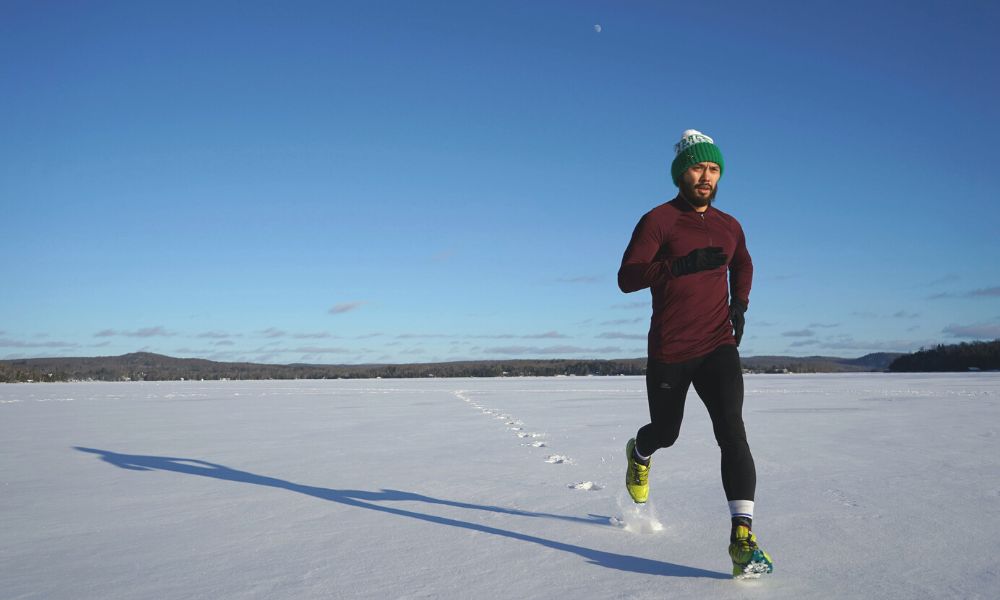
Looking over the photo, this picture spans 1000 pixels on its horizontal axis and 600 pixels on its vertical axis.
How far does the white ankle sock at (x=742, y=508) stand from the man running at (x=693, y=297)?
12 cm

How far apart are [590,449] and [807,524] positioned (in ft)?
9.50

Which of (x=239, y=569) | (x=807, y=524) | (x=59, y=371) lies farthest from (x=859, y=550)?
(x=59, y=371)

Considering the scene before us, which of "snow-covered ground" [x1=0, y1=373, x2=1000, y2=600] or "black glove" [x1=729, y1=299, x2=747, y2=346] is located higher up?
"black glove" [x1=729, y1=299, x2=747, y2=346]

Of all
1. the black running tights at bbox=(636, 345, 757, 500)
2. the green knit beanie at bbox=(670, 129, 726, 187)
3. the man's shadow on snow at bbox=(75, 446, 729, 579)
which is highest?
the green knit beanie at bbox=(670, 129, 726, 187)

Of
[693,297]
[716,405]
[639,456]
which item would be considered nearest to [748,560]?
[716,405]

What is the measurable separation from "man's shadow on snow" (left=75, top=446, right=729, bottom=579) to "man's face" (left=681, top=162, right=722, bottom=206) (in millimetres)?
1526

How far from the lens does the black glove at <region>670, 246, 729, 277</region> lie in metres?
2.75

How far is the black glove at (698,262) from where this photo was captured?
275 centimetres

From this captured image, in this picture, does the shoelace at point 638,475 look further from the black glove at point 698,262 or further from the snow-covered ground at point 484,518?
the black glove at point 698,262

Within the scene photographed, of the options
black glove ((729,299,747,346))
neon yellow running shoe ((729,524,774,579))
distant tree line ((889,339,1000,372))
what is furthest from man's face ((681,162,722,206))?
distant tree line ((889,339,1000,372))

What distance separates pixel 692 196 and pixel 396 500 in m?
2.27

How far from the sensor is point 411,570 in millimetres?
2447

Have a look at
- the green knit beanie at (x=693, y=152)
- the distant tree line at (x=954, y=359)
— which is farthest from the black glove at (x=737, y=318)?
the distant tree line at (x=954, y=359)

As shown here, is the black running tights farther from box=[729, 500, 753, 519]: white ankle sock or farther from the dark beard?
the dark beard
